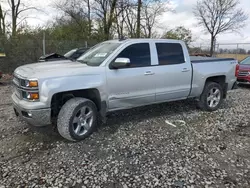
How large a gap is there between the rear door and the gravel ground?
0.62 meters

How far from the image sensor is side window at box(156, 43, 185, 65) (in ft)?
14.9

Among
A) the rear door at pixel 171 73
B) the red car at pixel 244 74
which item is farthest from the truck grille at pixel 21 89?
the red car at pixel 244 74

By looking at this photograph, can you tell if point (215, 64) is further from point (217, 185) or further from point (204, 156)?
point (217, 185)

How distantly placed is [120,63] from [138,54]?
66cm

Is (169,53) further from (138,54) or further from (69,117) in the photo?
(69,117)

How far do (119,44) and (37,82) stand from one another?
178cm

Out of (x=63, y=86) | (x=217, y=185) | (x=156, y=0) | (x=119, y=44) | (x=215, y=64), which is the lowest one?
(x=217, y=185)

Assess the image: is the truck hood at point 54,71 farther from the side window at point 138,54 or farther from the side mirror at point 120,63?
the side window at point 138,54

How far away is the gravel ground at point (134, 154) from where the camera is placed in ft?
8.86

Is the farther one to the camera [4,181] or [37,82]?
[37,82]

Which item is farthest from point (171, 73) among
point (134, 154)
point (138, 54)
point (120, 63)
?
point (134, 154)

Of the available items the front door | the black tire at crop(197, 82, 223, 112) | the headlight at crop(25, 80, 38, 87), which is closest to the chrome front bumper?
the headlight at crop(25, 80, 38, 87)

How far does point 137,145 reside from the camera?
3.62 m

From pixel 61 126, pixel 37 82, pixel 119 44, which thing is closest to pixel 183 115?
pixel 119 44
